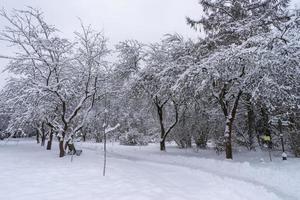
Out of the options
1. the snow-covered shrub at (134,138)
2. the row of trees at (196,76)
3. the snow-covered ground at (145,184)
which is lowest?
the snow-covered ground at (145,184)

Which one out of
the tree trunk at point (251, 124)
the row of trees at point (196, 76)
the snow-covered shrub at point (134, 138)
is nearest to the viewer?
the row of trees at point (196, 76)

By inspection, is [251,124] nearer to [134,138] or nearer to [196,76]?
[196,76]

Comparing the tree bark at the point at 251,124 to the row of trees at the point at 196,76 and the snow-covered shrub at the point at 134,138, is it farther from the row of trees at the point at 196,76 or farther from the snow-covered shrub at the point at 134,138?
the snow-covered shrub at the point at 134,138

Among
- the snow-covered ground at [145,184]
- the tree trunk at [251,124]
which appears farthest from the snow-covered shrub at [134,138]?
the snow-covered ground at [145,184]

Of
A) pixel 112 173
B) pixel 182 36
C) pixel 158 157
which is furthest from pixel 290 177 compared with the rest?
pixel 182 36

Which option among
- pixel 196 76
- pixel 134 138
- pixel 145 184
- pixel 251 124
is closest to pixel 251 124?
pixel 251 124

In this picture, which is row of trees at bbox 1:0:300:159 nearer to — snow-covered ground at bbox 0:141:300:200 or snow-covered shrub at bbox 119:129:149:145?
snow-covered ground at bbox 0:141:300:200

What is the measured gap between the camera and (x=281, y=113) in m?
16.7

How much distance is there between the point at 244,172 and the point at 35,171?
8355 millimetres

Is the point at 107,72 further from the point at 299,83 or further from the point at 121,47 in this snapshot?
the point at 299,83

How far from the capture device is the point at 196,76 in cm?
1425

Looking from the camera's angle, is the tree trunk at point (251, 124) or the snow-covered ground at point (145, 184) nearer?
the snow-covered ground at point (145, 184)

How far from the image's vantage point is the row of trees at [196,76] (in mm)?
12680

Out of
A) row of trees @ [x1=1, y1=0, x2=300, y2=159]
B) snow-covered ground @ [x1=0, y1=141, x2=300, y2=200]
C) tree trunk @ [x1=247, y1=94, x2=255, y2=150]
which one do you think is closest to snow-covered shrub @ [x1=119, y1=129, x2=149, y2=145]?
row of trees @ [x1=1, y1=0, x2=300, y2=159]
